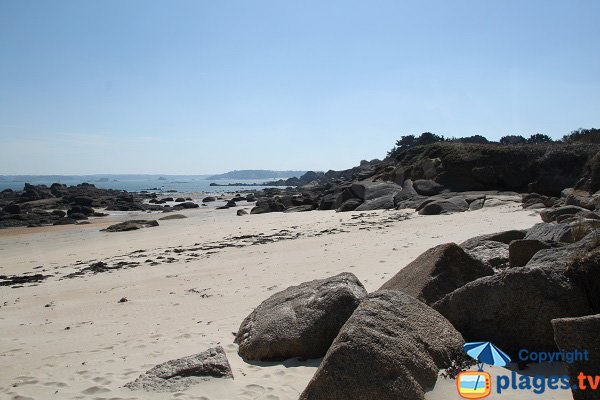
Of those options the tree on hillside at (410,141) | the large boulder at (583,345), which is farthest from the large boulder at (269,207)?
the tree on hillside at (410,141)

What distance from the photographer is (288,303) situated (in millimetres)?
5004

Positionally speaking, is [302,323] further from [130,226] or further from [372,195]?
[372,195]

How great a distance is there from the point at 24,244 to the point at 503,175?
74.1 ft

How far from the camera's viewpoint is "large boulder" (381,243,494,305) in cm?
475

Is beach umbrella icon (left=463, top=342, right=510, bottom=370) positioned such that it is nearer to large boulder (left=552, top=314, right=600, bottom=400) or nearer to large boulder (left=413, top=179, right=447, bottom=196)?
large boulder (left=552, top=314, right=600, bottom=400)

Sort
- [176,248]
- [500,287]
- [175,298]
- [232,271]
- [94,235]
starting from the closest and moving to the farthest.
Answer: [500,287], [175,298], [232,271], [176,248], [94,235]

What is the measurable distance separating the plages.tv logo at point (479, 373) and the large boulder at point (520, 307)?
234 mm

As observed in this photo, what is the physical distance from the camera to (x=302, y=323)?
4.58 meters

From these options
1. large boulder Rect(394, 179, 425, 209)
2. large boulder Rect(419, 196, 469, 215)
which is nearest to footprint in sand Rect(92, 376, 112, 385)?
large boulder Rect(419, 196, 469, 215)

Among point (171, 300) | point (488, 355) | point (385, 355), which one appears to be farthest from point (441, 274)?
point (171, 300)

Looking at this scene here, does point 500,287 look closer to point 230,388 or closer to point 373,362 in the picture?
point 373,362

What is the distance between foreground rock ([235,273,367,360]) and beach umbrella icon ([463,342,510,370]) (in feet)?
4.14

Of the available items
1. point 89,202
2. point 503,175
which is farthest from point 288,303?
point 89,202

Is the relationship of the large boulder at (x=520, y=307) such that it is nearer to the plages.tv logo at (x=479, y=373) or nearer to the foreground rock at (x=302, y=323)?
the plages.tv logo at (x=479, y=373)
